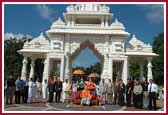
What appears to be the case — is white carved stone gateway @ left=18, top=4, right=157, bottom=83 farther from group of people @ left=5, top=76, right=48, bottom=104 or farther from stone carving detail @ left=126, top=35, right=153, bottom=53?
group of people @ left=5, top=76, right=48, bottom=104

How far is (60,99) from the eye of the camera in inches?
735

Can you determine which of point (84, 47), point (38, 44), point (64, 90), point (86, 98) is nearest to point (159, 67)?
point (84, 47)

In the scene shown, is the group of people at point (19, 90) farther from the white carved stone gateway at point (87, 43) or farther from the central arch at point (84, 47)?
the central arch at point (84, 47)

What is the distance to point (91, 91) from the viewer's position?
16.1 m

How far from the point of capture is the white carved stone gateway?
25.8 metres

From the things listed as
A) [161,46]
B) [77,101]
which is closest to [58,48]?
[77,101]

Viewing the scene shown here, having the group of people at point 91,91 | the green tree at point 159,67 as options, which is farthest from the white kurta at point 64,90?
the green tree at point 159,67

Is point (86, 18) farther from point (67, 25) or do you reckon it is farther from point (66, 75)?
point (66, 75)

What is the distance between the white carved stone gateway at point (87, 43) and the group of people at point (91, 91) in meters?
7.67

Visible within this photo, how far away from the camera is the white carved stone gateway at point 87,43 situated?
25781 mm

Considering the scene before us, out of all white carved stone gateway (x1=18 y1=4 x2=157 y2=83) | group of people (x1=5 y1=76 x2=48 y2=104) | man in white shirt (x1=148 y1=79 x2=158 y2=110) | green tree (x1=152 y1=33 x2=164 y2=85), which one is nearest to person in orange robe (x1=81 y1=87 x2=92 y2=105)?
group of people (x1=5 y1=76 x2=48 y2=104)

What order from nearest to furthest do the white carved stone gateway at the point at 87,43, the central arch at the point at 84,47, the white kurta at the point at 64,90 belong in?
the white kurta at the point at 64,90 → the white carved stone gateway at the point at 87,43 → the central arch at the point at 84,47

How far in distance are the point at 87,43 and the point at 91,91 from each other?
11551mm

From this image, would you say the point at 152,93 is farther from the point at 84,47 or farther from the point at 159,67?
the point at 159,67
